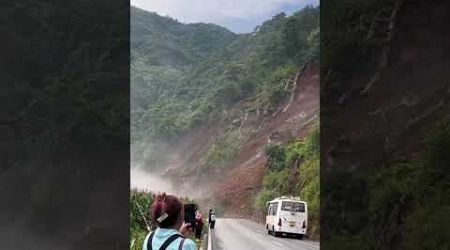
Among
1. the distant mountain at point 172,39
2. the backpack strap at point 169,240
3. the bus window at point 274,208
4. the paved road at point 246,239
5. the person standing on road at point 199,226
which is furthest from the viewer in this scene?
the distant mountain at point 172,39

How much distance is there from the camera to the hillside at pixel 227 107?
524 centimetres

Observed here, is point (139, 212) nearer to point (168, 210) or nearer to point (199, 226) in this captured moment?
point (199, 226)

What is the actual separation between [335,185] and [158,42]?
1902mm

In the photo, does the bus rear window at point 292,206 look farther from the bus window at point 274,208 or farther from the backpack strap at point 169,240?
the backpack strap at point 169,240

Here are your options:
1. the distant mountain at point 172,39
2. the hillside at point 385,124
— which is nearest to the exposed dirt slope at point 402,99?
the hillside at point 385,124

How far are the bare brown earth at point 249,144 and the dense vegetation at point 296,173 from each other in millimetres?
70

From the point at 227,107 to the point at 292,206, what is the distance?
89 centimetres

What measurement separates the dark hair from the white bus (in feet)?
10.3

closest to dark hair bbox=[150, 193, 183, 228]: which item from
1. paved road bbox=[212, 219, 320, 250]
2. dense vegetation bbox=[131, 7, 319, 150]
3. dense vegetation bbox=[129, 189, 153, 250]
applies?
paved road bbox=[212, 219, 320, 250]

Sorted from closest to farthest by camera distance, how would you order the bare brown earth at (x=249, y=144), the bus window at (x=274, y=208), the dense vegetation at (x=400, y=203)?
the dense vegetation at (x=400, y=203) < the bus window at (x=274, y=208) < the bare brown earth at (x=249, y=144)

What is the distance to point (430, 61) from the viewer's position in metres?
4.71

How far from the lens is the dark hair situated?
1820mm

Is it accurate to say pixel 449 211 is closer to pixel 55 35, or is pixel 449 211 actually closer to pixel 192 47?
pixel 192 47

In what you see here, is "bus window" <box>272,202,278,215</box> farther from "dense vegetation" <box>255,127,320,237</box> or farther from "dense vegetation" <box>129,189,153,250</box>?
"dense vegetation" <box>129,189,153,250</box>
